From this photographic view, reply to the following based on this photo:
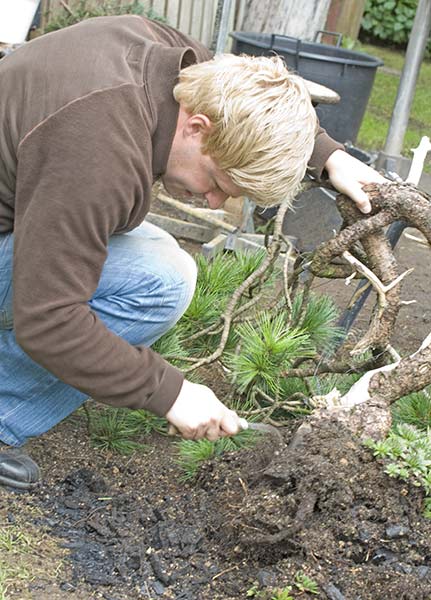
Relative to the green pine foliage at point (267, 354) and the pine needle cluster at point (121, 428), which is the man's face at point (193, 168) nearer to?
the green pine foliage at point (267, 354)

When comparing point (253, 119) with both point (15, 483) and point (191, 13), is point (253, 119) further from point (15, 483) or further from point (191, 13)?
point (191, 13)

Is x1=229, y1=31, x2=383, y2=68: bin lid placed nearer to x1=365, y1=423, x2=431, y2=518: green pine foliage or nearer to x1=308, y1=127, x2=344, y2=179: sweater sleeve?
x1=308, y1=127, x2=344, y2=179: sweater sleeve

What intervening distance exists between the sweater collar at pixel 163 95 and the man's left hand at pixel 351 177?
0.61m

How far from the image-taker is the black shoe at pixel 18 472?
2.24 meters

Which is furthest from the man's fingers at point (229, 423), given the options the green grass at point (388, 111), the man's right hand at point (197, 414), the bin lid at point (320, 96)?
the green grass at point (388, 111)

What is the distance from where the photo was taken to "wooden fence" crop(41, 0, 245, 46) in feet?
20.4

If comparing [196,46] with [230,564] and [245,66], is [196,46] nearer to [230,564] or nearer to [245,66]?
[245,66]

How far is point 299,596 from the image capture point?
5.99ft

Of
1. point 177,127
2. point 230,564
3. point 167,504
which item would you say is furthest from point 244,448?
point 177,127

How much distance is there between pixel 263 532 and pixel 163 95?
3.19ft

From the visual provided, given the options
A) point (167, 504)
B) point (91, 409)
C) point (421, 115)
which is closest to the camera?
point (167, 504)

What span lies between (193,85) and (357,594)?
1.12m

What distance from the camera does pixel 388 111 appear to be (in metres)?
7.82

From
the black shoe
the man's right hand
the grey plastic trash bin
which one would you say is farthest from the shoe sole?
the grey plastic trash bin
